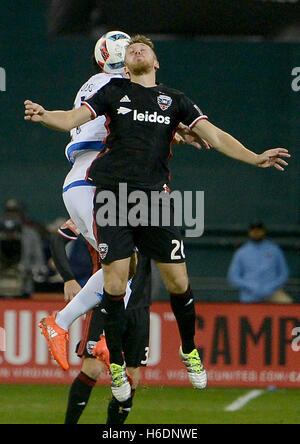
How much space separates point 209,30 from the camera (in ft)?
34.4

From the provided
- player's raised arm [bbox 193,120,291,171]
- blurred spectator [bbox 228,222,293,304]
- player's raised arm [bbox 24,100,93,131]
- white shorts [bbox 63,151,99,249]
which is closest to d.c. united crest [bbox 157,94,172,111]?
player's raised arm [bbox 193,120,291,171]

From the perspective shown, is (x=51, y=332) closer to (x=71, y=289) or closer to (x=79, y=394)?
(x=71, y=289)

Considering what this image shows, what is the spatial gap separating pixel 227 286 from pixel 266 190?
1686 millimetres

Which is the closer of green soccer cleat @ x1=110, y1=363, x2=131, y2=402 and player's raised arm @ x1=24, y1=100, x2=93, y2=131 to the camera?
player's raised arm @ x1=24, y1=100, x2=93, y2=131

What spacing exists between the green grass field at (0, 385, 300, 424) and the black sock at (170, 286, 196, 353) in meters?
2.32

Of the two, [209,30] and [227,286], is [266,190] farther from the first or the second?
[209,30]

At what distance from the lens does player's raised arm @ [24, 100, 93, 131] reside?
6863 mm

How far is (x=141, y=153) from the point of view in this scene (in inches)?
290

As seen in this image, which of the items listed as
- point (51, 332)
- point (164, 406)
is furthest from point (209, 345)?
point (51, 332)

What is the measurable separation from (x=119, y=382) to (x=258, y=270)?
20.6 ft

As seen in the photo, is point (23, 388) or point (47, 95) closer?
point (23, 388)

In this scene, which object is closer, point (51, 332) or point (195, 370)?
point (195, 370)

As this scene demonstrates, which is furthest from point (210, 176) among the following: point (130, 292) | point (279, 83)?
point (130, 292)

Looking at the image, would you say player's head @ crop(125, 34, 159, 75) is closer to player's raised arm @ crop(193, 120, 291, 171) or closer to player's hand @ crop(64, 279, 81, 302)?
player's raised arm @ crop(193, 120, 291, 171)
